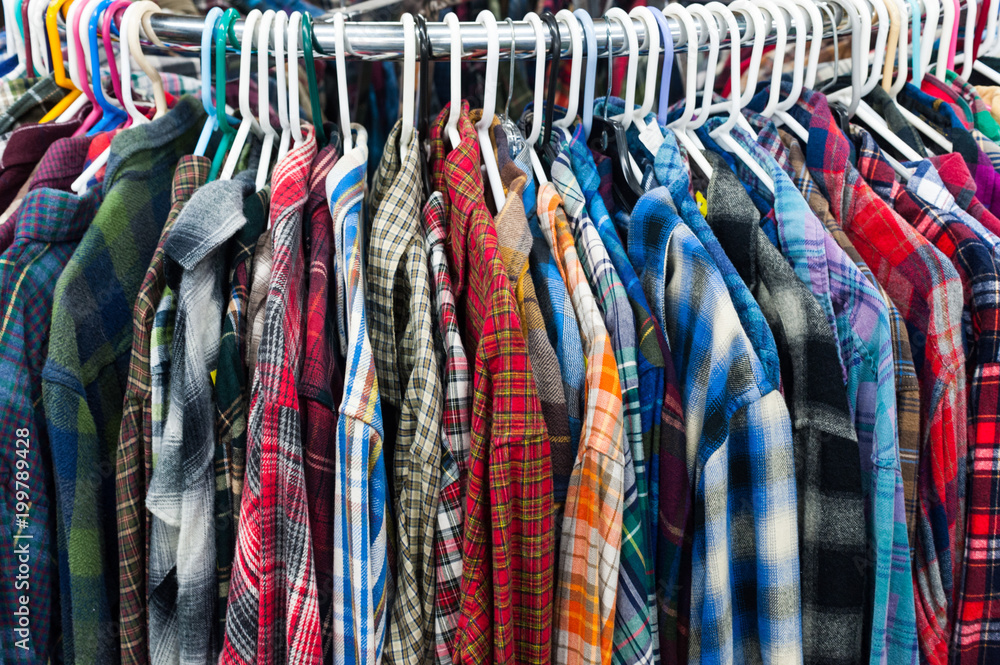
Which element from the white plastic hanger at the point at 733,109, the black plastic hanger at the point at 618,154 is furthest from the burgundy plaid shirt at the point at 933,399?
the black plastic hanger at the point at 618,154

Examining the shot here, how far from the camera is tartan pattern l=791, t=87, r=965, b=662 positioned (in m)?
0.59

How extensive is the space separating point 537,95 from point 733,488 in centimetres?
45

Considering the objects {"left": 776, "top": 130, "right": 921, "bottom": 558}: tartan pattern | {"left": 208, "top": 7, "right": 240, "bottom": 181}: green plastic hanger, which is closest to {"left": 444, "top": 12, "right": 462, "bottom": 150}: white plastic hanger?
{"left": 208, "top": 7, "right": 240, "bottom": 181}: green plastic hanger

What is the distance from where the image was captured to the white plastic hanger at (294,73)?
62 cm

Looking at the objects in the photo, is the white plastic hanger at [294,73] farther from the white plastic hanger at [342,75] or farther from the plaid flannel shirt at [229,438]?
the plaid flannel shirt at [229,438]

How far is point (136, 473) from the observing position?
546 mm

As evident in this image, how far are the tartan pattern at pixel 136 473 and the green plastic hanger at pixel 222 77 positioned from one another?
0.15 m

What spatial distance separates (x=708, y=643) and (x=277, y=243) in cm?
51

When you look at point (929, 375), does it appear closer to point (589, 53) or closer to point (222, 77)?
point (589, 53)

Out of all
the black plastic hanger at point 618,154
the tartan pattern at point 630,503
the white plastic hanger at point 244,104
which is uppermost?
the white plastic hanger at point 244,104

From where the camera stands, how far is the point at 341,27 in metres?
0.63

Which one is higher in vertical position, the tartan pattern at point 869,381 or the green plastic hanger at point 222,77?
the green plastic hanger at point 222,77

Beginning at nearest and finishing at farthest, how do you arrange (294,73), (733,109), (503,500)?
(503,500), (294,73), (733,109)

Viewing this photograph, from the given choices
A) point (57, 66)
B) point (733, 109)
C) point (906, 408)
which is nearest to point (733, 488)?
point (906, 408)
